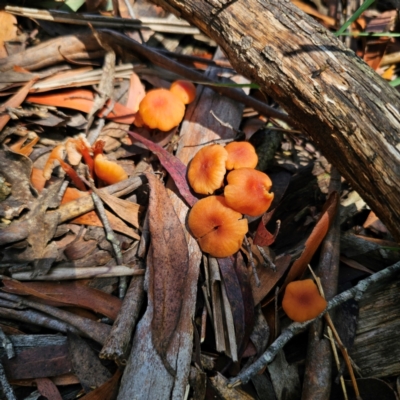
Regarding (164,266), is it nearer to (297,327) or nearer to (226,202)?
(226,202)

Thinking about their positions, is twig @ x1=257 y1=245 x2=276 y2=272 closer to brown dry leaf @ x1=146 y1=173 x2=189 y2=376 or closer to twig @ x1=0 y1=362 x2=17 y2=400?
brown dry leaf @ x1=146 y1=173 x2=189 y2=376

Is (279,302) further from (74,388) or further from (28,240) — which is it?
(28,240)

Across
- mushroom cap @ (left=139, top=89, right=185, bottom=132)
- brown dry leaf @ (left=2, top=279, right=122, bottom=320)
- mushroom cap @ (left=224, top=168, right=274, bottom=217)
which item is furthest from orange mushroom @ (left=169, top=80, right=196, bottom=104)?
brown dry leaf @ (left=2, top=279, right=122, bottom=320)

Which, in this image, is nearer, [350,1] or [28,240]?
[28,240]

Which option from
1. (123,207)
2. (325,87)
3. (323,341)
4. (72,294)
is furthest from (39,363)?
(325,87)

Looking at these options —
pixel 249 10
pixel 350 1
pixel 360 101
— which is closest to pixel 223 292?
pixel 360 101

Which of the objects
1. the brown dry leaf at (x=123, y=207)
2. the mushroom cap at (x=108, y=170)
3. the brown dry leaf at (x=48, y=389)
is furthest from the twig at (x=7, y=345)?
the mushroom cap at (x=108, y=170)
